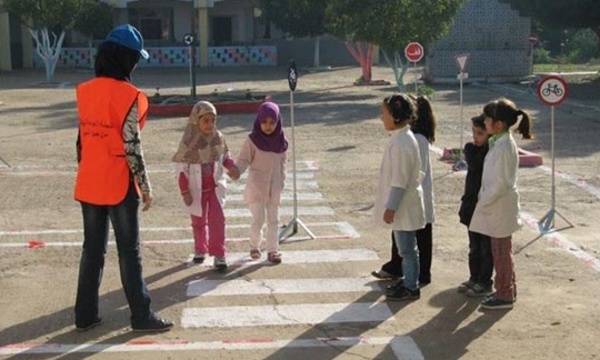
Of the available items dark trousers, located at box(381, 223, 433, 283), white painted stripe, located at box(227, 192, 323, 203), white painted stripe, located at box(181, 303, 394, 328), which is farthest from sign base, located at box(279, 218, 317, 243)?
white painted stripe, located at box(181, 303, 394, 328)

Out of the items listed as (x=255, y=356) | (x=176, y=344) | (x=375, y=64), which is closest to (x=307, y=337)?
(x=255, y=356)

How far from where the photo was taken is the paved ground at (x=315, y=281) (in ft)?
19.2

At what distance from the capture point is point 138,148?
19.2ft

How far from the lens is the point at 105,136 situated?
5.83 metres

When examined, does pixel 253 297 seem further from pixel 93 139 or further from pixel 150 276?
pixel 93 139

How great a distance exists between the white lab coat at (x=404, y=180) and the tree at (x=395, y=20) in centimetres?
1964

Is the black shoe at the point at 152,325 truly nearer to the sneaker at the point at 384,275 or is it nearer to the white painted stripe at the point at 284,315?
the white painted stripe at the point at 284,315

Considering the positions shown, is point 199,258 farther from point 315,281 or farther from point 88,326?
point 88,326

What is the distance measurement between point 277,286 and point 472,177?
1773 millimetres

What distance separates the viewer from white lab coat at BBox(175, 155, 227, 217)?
7.69m

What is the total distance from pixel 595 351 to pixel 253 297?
2.54m

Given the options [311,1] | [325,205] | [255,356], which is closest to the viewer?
[255,356]

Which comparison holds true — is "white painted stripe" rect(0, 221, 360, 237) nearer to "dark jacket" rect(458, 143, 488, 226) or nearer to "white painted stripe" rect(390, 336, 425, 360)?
"dark jacket" rect(458, 143, 488, 226)

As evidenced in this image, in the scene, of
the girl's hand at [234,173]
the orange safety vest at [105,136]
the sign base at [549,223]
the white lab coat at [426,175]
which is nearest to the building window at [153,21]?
the sign base at [549,223]
